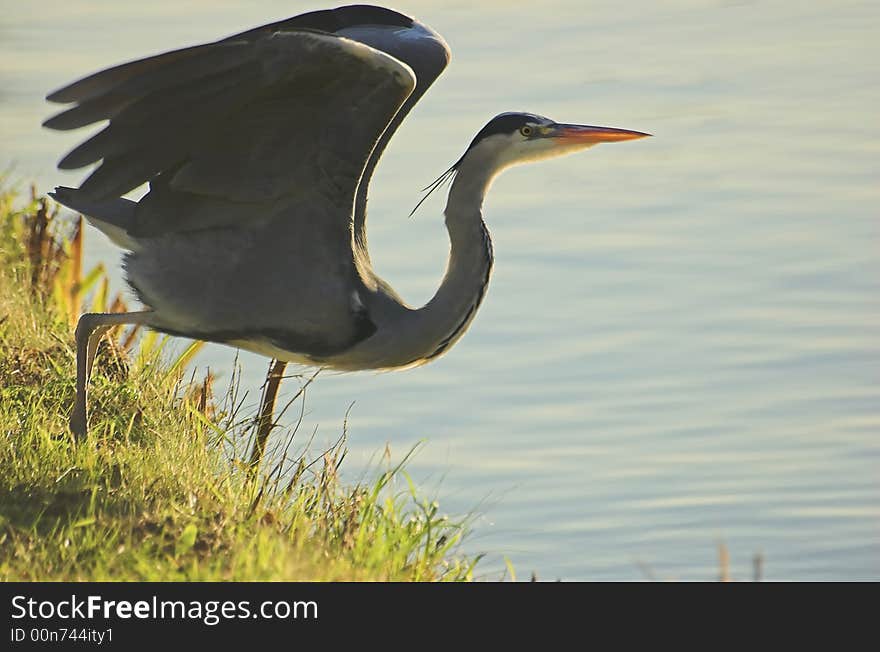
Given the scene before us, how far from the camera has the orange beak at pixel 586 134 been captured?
20.1 feet

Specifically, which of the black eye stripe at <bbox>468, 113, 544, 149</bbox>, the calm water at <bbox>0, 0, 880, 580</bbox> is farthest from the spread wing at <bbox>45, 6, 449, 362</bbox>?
the calm water at <bbox>0, 0, 880, 580</bbox>

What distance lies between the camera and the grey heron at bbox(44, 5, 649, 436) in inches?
200

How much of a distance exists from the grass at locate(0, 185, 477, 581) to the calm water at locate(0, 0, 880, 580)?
2.96 ft

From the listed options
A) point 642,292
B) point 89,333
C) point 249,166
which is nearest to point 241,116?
point 249,166

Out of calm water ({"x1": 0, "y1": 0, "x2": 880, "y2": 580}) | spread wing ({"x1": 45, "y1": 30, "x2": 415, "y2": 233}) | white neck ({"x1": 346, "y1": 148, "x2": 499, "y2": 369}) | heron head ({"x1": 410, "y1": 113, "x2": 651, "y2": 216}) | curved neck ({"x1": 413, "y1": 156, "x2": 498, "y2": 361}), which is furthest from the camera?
calm water ({"x1": 0, "y1": 0, "x2": 880, "y2": 580})

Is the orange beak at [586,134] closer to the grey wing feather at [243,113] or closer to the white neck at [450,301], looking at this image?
the white neck at [450,301]

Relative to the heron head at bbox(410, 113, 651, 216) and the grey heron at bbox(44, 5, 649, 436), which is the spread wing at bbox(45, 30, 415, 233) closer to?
the grey heron at bbox(44, 5, 649, 436)

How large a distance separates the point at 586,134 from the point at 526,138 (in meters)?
0.23

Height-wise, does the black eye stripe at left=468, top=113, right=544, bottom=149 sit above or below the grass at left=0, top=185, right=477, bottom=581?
above

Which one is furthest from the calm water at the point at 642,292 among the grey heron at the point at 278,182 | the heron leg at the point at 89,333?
the heron leg at the point at 89,333

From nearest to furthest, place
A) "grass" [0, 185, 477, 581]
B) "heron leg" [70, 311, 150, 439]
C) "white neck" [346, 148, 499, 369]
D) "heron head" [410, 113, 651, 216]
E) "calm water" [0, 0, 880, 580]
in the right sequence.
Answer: "grass" [0, 185, 477, 581] → "heron leg" [70, 311, 150, 439] → "white neck" [346, 148, 499, 369] → "heron head" [410, 113, 651, 216] → "calm water" [0, 0, 880, 580]
